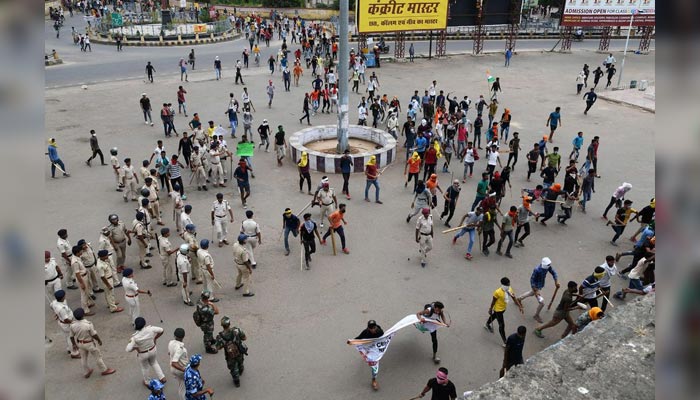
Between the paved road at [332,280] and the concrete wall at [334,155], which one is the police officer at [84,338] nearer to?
the paved road at [332,280]

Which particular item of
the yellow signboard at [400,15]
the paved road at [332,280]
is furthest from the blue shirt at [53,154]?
the yellow signboard at [400,15]

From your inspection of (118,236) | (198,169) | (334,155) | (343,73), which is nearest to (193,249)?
(118,236)

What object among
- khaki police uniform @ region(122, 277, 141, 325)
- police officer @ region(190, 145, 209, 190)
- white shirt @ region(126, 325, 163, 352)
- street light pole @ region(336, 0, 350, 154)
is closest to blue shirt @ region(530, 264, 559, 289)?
white shirt @ region(126, 325, 163, 352)

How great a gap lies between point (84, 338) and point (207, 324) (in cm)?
170

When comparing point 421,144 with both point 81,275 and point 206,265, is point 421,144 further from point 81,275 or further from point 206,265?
point 81,275

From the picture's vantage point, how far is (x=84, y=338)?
718cm

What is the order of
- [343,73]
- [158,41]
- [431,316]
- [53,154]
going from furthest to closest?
1. [158,41]
2. [343,73]
3. [53,154]
4. [431,316]

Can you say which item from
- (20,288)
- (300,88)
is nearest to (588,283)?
(20,288)

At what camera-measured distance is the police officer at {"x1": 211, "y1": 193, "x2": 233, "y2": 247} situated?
10953mm

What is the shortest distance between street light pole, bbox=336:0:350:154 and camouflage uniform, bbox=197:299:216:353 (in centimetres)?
935

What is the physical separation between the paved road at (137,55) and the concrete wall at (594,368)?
2371 cm

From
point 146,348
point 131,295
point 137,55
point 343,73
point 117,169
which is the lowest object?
point 146,348

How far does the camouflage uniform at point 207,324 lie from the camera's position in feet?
25.3

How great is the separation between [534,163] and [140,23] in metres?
39.8
